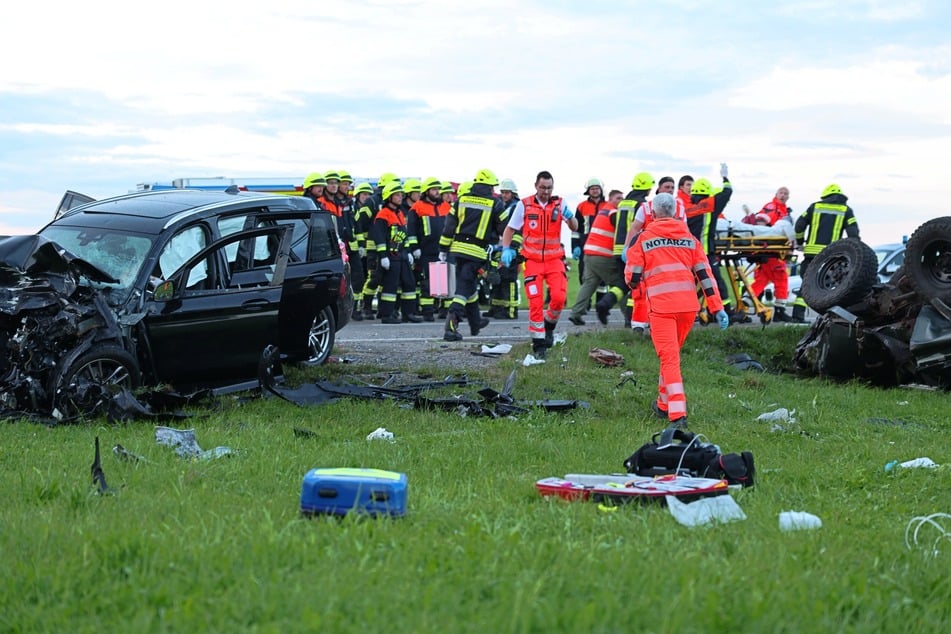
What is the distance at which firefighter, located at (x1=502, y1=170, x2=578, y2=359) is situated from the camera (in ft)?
41.0

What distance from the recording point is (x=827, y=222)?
1661 cm

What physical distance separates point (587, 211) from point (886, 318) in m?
7.96

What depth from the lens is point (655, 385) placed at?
36.4 ft

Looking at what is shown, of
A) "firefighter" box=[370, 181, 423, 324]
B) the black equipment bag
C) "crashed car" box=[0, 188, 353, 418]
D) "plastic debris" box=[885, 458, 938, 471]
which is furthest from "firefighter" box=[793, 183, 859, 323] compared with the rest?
the black equipment bag

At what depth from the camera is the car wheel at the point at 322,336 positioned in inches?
443

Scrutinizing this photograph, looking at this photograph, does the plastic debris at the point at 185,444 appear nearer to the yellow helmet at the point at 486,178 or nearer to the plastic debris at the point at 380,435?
the plastic debris at the point at 380,435

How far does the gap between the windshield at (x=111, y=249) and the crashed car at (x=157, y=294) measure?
0.01 m

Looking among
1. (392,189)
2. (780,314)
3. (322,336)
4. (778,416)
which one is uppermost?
(392,189)

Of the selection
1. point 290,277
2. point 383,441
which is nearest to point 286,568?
point 383,441

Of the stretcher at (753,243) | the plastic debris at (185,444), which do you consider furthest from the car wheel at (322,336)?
the stretcher at (753,243)

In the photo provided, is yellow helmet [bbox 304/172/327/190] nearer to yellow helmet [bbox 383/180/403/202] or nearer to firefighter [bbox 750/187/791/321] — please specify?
yellow helmet [bbox 383/180/403/202]

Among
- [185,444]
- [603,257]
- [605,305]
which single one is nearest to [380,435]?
[185,444]

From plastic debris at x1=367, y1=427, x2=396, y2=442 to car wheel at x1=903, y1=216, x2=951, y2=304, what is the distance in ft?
19.9

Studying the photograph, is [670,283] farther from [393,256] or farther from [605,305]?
[393,256]
